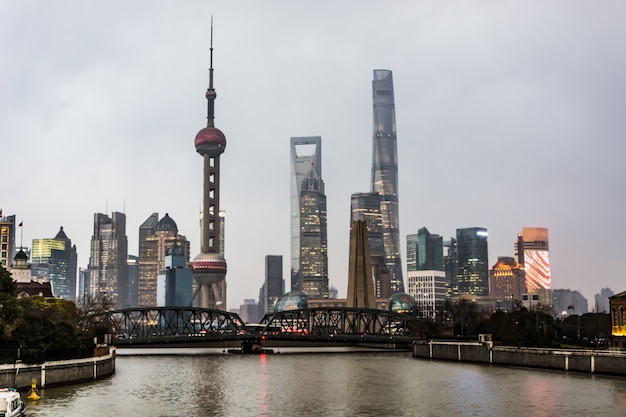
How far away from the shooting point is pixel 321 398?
90625 mm

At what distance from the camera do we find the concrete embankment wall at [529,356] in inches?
4317

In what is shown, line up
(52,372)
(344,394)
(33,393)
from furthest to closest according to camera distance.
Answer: (344,394), (52,372), (33,393)

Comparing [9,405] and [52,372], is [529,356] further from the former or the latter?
[9,405]

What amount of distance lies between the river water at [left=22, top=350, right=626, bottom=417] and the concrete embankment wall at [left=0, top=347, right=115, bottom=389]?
1.56 m

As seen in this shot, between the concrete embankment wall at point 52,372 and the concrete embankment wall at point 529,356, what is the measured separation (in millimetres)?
64666

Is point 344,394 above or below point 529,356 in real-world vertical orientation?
below

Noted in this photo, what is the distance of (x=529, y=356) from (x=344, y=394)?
47.2 metres

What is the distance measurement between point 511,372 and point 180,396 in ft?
172

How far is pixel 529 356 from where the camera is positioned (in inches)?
5153

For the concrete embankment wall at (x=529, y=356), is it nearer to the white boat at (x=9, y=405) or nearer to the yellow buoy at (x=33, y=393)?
the yellow buoy at (x=33, y=393)

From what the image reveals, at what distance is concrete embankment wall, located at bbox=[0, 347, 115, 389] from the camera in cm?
8319

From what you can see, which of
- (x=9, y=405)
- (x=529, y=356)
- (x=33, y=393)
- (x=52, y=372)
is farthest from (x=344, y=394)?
Answer: (x=529, y=356)

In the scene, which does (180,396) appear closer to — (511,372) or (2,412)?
(2,412)

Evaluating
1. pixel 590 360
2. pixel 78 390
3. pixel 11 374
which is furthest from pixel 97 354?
pixel 590 360
